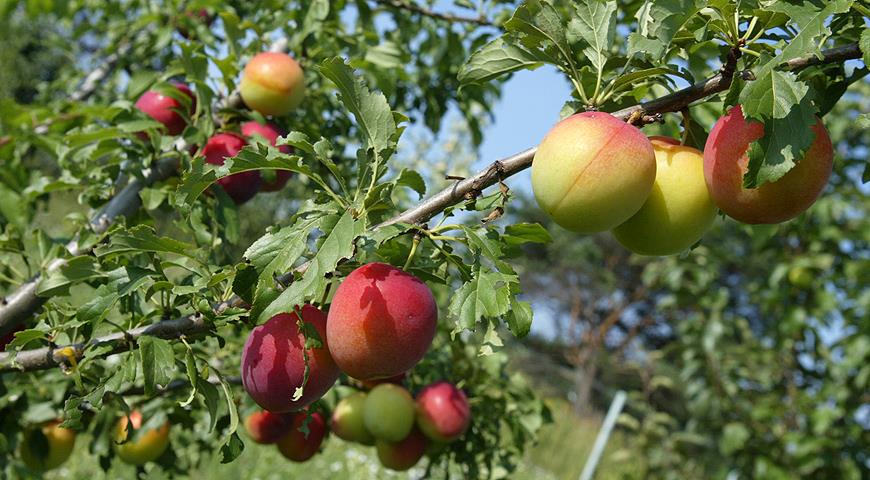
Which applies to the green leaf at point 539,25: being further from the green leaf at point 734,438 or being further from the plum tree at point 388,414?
the green leaf at point 734,438

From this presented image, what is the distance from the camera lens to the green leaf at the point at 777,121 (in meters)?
0.67

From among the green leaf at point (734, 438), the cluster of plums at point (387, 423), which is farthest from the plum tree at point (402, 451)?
the green leaf at point (734, 438)

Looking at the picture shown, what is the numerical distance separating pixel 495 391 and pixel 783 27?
3.60 feet

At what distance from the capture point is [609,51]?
83cm

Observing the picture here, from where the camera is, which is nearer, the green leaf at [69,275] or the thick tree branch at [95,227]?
the green leaf at [69,275]

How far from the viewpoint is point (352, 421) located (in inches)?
57.4

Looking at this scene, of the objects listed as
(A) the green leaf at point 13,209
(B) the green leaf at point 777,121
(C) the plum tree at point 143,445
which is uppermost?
(B) the green leaf at point 777,121

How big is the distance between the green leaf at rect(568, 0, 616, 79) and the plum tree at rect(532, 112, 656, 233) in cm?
10

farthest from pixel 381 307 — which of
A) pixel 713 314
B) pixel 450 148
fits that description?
pixel 450 148

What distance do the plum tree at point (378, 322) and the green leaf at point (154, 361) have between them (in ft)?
0.64

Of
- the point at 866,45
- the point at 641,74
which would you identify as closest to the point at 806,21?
the point at 866,45

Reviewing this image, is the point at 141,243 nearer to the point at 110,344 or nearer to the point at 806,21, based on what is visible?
the point at 110,344

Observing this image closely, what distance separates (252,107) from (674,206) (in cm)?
89

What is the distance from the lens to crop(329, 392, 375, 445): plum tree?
146 centimetres
